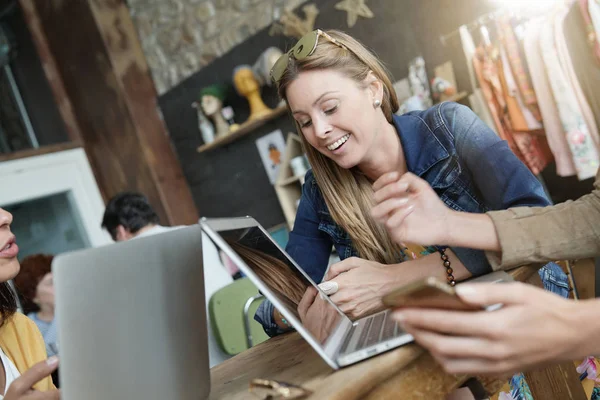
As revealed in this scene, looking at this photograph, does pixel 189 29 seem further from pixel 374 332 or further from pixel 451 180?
pixel 374 332

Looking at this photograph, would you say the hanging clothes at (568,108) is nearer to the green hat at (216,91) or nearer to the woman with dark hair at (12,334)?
the woman with dark hair at (12,334)

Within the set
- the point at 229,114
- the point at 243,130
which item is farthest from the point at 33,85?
the point at 243,130

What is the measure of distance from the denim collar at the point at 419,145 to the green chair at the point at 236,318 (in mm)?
1001

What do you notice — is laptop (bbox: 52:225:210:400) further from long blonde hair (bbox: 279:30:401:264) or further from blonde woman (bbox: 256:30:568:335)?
long blonde hair (bbox: 279:30:401:264)

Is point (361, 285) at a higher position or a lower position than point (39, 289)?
lower

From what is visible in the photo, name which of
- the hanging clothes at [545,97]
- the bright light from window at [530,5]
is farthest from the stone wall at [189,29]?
the hanging clothes at [545,97]

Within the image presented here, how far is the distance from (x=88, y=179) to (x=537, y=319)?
473 cm

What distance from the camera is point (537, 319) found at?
0.55 m

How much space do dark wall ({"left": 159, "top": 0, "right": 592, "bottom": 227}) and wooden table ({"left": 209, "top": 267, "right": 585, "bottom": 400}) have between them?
2.14 metres

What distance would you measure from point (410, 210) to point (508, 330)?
35 centimetres

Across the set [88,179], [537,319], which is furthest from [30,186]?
[537,319]

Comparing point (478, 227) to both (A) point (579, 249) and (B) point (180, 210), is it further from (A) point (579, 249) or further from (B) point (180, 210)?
(B) point (180, 210)

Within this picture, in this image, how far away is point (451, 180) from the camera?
4.29ft

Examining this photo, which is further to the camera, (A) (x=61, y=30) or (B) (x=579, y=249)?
(A) (x=61, y=30)
